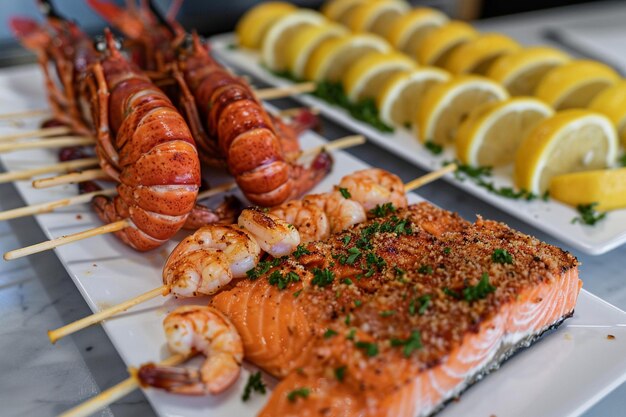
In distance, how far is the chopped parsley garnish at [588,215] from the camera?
11.7ft

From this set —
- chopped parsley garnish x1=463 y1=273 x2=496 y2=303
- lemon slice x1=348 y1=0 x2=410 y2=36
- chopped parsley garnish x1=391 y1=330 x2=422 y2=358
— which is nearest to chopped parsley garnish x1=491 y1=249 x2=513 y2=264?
chopped parsley garnish x1=463 y1=273 x2=496 y2=303

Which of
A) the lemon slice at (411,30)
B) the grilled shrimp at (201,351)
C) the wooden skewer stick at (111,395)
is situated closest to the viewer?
the wooden skewer stick at (111,395)

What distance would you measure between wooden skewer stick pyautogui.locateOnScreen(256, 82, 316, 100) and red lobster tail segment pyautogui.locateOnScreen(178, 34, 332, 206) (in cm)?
83

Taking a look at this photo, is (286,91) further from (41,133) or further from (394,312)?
(394,312)

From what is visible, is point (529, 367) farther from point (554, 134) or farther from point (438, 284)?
point (554, 134)

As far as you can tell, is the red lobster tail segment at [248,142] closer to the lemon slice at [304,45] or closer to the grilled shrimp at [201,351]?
the grilled shrimp at [201,351]

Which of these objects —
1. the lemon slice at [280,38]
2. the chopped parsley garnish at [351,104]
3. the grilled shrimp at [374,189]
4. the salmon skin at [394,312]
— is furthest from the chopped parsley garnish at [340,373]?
the lemon slice at [280,38]

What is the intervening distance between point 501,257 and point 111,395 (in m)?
1.78

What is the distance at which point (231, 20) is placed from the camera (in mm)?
7246

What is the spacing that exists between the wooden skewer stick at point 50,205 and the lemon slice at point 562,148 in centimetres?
271

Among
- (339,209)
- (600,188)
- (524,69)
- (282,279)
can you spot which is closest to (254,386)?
(282,279)

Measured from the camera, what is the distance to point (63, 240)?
297cm

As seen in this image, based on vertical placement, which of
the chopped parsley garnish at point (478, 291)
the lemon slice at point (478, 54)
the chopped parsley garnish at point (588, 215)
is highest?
the lemon slice at point (478, 54)

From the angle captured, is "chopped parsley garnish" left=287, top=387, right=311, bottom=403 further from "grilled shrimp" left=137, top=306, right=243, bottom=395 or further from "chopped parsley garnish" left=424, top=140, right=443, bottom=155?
"chopped parsley garnish" left=424, top=140, right=443, bottom=155
